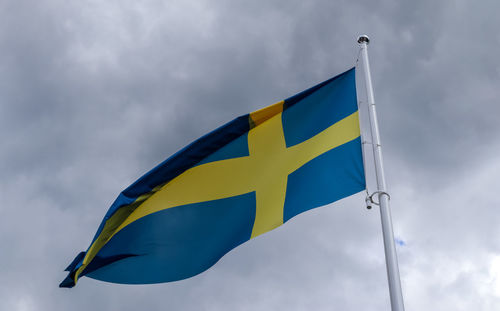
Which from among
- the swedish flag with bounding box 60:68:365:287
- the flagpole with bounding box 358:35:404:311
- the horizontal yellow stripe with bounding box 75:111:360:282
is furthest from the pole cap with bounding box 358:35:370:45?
the horizontal yellow stripe with bounding box 75:111:360:282

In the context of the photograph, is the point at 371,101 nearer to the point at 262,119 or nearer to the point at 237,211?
the point at 262,119

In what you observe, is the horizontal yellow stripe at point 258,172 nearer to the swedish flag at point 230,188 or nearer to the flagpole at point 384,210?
the swedish flag at point 230,188

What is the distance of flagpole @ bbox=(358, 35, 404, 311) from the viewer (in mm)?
7059

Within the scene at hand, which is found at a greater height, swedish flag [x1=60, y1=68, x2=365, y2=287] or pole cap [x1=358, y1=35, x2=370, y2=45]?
pole cap [x1=358, y1=35, x2=370, y2=45]

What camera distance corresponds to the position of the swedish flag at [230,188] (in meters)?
9.76

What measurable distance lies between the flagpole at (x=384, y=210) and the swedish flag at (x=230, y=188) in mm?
441

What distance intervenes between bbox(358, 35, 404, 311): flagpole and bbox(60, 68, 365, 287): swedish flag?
441 millimetres

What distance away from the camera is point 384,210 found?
8.14 metres

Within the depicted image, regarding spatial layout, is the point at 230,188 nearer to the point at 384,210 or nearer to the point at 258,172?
the point at 258,172

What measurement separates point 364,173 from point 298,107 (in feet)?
7.25

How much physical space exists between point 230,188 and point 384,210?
357 cm

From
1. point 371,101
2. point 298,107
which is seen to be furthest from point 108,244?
point 371,101

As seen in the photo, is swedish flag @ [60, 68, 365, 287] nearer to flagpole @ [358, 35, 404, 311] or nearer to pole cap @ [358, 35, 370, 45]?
flagpole @ [358, 35, 404, 311]

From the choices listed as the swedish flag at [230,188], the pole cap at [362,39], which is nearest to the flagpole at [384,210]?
the pole cap at [362,39]
